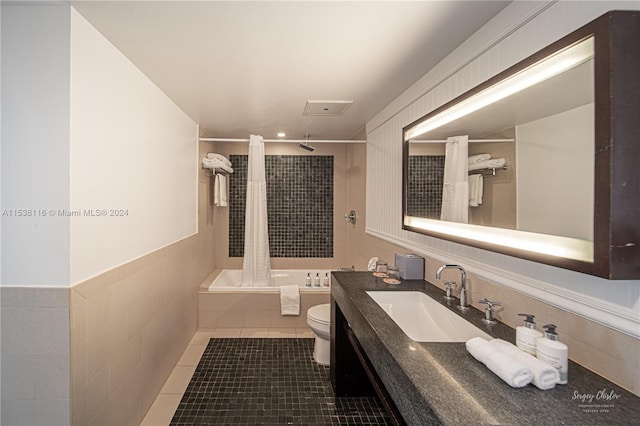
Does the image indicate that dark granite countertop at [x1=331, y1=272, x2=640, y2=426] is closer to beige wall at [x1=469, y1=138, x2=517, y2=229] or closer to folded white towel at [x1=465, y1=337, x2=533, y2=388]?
folded white towel at [x1=465, y1=337, x2=533, y2=388]

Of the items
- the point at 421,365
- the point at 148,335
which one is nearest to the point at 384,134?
the point at 421,365

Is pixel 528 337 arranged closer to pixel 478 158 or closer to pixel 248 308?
pixel 478 158

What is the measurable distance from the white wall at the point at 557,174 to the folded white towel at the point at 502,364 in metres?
0.44

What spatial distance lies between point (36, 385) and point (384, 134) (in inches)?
111

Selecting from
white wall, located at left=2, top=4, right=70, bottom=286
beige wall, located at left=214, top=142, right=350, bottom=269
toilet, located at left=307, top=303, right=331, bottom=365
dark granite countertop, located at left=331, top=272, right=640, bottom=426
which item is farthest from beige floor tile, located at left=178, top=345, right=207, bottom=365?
dark granite countertop, located at left=331, top=272, right=640, bottom=426

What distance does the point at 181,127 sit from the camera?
2975 mm

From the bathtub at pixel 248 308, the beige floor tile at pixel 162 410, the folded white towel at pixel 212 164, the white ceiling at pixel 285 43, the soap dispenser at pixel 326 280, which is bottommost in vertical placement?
the beige floor tile at pixel 162 410

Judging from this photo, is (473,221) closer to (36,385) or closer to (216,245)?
(36,385)

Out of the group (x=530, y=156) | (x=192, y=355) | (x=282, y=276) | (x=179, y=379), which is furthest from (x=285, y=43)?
(x=282, y=276)

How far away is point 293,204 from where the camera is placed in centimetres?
463

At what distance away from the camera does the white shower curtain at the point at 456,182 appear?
166cm

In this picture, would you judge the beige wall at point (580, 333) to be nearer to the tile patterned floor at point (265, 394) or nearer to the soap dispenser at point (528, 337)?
the soap dispenser at point (528, 337)

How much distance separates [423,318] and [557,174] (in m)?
1.05

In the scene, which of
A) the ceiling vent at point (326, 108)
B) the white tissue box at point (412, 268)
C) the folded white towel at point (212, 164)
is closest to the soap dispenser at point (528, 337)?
the white tissue box at point (412, 268)
